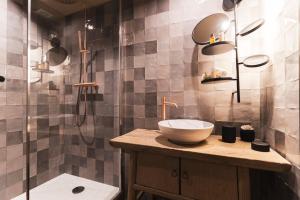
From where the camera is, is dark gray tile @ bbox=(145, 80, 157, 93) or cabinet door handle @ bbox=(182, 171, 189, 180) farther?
dark gray tile @ bbox=(145, 80, 157, 93)

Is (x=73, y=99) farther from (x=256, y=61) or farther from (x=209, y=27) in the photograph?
(x=256, y=61)

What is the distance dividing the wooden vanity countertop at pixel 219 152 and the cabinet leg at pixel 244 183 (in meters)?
0.06

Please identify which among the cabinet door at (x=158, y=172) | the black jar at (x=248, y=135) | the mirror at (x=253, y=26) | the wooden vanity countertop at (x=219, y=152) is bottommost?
the cabinet door at (x=158, y=172)

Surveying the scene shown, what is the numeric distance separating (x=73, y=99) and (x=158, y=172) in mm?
1440

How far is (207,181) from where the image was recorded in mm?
818

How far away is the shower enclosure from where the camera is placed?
159 cm

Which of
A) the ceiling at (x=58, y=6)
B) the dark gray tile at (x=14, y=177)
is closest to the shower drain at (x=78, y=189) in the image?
the dark gray tile at (x=14, y=177)

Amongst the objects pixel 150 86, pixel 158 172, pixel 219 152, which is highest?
pixel 150 86

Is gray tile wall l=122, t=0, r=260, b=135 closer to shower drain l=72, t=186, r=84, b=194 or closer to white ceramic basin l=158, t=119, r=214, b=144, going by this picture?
white ceramic basin l=158, t=119, r=214, b=144

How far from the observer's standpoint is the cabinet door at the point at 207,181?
77 centimetres

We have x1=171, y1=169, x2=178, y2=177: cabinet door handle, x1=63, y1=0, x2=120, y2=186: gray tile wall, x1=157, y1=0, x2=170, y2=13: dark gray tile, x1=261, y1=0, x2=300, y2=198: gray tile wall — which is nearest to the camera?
x1=261, y1=0, x2=300, y2=198: gray tile wall

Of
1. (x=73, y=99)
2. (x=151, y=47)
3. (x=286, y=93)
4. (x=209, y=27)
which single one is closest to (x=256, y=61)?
(x=286, y=93)

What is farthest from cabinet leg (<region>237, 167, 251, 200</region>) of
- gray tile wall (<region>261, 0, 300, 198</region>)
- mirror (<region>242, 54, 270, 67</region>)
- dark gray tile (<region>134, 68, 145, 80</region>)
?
dark gray tile (<region>134, 68, 145, 80</region>)

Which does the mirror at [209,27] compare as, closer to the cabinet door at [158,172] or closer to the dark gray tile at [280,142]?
the dark gray tile at [280,142]
